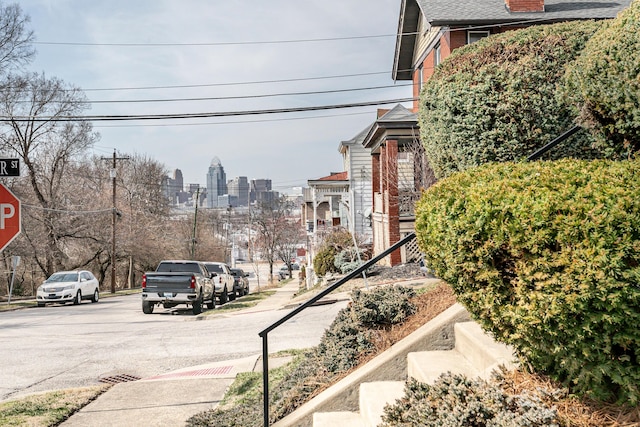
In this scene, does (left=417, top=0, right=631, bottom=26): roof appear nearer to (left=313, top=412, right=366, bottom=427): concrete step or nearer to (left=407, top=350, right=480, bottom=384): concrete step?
(left=407, top=350, right=480, bottom=384): concrete step

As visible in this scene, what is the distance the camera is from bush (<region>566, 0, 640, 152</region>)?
4051 millimetres

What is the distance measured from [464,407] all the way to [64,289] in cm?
2631

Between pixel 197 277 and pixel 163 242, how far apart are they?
120 ft

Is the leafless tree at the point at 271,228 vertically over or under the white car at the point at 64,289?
over

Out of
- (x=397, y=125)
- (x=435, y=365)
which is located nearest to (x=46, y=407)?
(x=435, y=365)

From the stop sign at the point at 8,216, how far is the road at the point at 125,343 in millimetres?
3010

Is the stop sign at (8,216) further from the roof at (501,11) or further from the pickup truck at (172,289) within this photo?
the roof at (501,11)

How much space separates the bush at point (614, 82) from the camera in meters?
4.05

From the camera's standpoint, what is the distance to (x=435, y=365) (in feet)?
15.2

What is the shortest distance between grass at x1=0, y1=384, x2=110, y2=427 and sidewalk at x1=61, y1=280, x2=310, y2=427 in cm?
13

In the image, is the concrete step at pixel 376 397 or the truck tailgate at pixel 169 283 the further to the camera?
the truck tailgate at pixel 169 283

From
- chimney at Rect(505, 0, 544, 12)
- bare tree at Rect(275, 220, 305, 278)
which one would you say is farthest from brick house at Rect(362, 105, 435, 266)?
bare tree at Rect(275, 220, 305, 278)

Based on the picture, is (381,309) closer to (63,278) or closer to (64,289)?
(64,289)

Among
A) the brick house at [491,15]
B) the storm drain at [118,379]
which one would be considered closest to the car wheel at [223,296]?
the brick house at [491,15]
